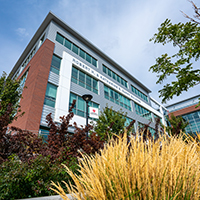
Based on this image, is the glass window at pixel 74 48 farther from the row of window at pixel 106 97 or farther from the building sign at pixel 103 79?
the row of window at pixel 106 97

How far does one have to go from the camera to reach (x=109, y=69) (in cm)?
2328

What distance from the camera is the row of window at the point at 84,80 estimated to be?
16.3m

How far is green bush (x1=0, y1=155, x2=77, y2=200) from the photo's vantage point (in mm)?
2777

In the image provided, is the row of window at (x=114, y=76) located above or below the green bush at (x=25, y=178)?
above

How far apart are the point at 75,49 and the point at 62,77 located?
579cm

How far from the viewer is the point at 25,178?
294 cm

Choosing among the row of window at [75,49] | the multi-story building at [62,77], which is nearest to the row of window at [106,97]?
the multi-story building at [62,77]

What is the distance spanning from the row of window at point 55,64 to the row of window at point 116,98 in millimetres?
8116

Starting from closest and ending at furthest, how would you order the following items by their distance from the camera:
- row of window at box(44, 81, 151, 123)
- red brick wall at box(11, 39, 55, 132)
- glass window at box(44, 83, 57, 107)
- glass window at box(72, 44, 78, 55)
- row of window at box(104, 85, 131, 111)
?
red brick wall at box(11, 39, 55, 132), glass window at box(44, 83, 57, 107), row of window at box(44, 81, 151, 123), glass window at box(72, 44, 78, 55), row of window at box(104, 85, 131, 111)

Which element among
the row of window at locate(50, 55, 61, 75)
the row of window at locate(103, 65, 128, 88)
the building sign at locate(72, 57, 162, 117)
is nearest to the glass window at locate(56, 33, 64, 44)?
the row of window at locate(50, 55, 61, 75)

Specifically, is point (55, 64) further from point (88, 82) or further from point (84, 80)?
point (88, 82)

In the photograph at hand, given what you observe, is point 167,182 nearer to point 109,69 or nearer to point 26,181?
point 26,181

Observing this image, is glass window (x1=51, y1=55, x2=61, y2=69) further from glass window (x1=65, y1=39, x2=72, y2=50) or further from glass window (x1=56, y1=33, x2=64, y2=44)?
glass window (x1=65, y1=39, x2=72, y2=50)

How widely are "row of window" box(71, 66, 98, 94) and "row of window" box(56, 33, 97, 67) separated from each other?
A: 2.93m
